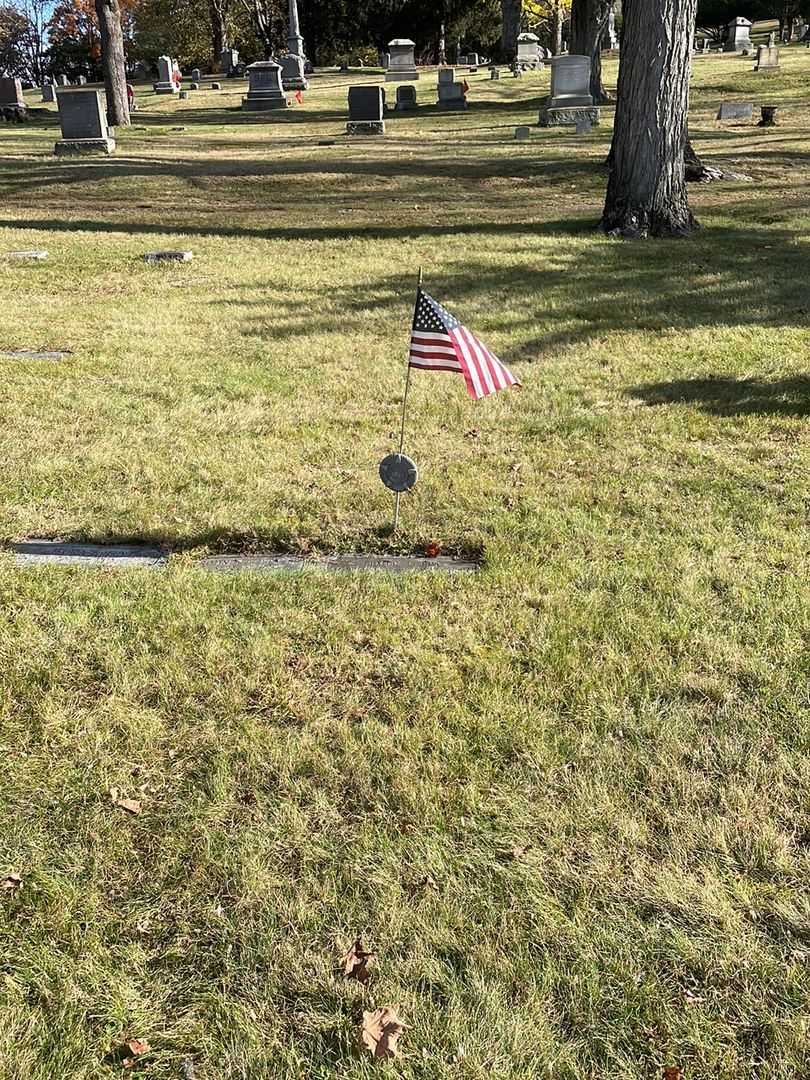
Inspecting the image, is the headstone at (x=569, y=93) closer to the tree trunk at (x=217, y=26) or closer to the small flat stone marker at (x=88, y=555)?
the small flat stone marker at (x=88, y=555)

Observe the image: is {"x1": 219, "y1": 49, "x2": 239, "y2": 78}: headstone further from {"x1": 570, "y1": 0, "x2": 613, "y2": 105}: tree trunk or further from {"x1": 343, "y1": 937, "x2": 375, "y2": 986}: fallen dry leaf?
{"x1": 343, "y1": 937, "x2": 375, "y2": 986}: fallen dry leaf

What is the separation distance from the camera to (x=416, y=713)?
3.13 metres

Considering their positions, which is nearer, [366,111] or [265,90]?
[366,111]

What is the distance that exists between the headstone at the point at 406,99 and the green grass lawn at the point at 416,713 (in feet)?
86.1

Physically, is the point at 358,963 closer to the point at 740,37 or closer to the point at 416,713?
the point at 416,713

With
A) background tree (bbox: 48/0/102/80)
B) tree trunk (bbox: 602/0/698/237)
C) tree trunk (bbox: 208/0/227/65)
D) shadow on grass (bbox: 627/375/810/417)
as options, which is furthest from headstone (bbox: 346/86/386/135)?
background tree (bbox: 48/0/102/80)

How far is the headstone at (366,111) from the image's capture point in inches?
943

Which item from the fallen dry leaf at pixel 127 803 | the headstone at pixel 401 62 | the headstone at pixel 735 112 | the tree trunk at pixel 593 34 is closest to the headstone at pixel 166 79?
the headstone at pixel 401 62

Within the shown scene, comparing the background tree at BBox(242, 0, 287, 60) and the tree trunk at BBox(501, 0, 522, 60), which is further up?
the background tree at BBox(242, 0, 287, 60)

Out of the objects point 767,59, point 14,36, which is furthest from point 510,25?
point 14,36

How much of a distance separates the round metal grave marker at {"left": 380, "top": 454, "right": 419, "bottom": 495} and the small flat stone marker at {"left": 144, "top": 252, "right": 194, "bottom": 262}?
26.0 ft

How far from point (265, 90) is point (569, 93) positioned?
532 inches

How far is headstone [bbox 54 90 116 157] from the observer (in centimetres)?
1983

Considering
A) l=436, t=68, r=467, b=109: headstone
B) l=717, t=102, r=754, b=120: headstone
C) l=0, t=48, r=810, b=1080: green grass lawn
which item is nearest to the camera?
l=0, t=48, r=810, b=1080: green grass lawn
